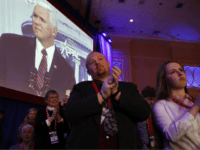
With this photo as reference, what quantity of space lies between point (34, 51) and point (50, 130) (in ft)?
6.36

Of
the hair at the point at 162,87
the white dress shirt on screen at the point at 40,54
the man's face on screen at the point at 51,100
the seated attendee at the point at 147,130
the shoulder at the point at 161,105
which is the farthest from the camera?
the white dress shirt on screen at the point at 40,54

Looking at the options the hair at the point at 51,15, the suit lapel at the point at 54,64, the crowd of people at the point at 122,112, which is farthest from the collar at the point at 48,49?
the crowd of people at the point at 122,112

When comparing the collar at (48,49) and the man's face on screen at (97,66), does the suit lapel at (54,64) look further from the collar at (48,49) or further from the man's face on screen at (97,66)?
the man's face on screen at (97,66)

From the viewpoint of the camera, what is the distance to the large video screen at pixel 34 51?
9.77 feet

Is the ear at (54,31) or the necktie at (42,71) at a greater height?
the ear at (54,31)

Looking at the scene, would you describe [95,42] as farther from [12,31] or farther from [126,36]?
[12,31]

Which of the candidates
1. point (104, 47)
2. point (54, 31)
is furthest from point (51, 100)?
point (104, 47)

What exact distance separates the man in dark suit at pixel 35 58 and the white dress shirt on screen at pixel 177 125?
2.56 meters

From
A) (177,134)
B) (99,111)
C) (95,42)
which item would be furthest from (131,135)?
(95,42)

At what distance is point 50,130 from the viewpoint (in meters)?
2.05

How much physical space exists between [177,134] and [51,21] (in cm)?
363

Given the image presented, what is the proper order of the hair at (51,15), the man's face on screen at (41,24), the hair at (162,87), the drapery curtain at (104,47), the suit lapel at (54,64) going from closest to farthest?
the hair at (162,87) → the man's face on screen at (41,24) → the suit lapel at (54,64) → the hair at (51,15) → the drapery curtain at (104,47)

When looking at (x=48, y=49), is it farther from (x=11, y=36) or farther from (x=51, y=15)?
(x=51, y=15)

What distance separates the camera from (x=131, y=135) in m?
0.96
